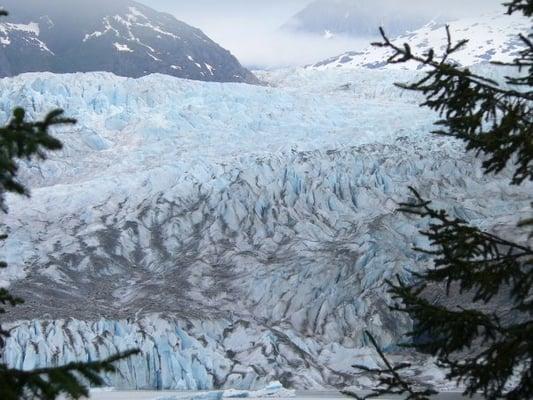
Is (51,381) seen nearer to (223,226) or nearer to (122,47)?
(223,226)

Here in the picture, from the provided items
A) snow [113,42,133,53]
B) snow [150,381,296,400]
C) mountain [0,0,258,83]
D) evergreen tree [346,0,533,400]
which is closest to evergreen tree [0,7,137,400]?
evergreen tree [346,0,533,400]

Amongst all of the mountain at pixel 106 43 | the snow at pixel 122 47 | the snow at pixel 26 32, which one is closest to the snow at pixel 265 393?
the mountain at pixel 106 43

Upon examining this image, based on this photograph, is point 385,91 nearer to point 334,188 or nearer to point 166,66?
point 334,188

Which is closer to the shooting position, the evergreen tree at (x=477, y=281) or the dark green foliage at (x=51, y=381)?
the dark green foliage at (x=51, y=381)

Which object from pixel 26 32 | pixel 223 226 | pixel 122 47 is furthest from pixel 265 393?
pixel 26 32

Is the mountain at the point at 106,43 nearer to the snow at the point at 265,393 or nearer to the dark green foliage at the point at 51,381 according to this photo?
the snow at the point at 265,393
